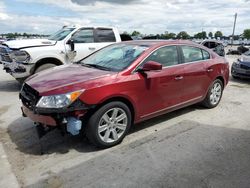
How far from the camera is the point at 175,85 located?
4.80m

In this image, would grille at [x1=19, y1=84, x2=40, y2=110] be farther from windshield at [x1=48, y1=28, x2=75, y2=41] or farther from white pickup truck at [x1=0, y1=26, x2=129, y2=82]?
windshield at [x1=48, y1=28, x2=75, y2=41]

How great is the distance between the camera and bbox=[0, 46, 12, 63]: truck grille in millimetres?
7487

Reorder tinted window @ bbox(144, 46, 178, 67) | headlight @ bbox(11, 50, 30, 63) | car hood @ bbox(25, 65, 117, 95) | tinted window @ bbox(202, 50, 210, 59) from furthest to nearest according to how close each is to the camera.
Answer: headlight @ bbox(11, 50, 30, 63) < tinted window @ bbox(202, 50, 210, 59) < tinted window @ bbox(144, 46, 178, 67) < car hood @ bbox(25, 65, 117, 95)

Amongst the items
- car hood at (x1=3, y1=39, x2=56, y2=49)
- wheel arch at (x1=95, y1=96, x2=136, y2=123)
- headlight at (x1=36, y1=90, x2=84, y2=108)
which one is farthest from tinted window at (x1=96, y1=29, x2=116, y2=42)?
headlight at (x1=36, y1=90, x2=84, y2=108)

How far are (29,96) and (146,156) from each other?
197 cm

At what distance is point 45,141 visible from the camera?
421 centimetres

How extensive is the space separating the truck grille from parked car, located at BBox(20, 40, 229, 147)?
3.53 metres

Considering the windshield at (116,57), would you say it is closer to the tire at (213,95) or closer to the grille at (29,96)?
the grille at (29,96)

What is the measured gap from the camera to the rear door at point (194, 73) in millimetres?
5074

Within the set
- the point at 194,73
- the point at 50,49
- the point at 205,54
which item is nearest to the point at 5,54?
the point at 50,49

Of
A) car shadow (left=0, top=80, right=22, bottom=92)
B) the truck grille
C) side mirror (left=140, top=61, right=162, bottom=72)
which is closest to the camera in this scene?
side mirror (left=140, top=61, right=162, bottom=72)

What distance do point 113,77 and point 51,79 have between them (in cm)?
96

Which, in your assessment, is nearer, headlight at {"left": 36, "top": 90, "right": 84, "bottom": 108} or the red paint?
headlight at {"left": 36, "top": 90, "right": 84, "bottom": 108}

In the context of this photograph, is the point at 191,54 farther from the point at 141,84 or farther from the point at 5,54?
the point at 5,54
